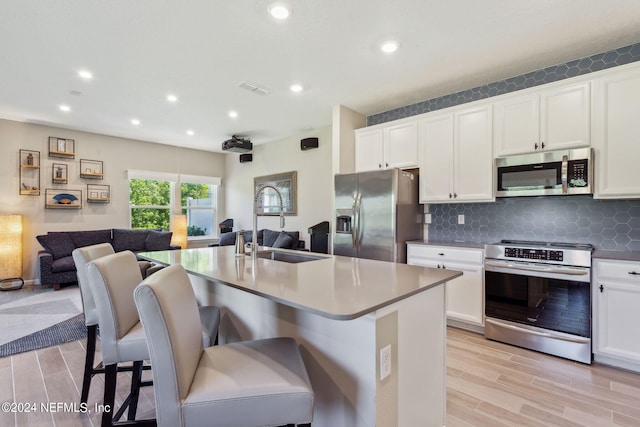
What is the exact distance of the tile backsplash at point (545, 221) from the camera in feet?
9.10

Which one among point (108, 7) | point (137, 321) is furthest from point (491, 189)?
point (108, 7)

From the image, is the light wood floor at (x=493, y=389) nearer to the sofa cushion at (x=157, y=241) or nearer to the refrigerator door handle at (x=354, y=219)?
the refrigerator door handle at (x=354, y=219)

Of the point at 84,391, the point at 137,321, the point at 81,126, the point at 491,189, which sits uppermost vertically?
the point at 81,126

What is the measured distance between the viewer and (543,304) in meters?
2.71

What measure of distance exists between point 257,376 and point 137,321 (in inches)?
37.8

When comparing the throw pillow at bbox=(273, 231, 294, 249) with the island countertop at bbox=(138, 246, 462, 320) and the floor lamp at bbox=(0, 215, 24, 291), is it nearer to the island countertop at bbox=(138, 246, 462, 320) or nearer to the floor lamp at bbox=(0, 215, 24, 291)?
the island countertop at bbox=(138, 246, 462, 320)

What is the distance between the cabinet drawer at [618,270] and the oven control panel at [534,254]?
25 cm

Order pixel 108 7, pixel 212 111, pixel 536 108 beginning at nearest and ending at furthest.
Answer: pixel 108 7 < pixel 536 108 < pixel 212 111

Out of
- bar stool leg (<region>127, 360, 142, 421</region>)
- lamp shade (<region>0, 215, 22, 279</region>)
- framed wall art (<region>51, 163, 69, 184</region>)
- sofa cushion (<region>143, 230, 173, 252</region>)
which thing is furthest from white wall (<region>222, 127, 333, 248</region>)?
bar stool leg (<region>127, 360, 142, 421</region>)

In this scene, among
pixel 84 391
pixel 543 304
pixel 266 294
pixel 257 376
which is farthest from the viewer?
pixel 543 304

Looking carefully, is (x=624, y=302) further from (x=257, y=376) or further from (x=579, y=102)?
(x=257, y=376)

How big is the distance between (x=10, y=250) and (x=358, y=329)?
6.00 m

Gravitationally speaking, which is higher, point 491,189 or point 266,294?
point 491,189

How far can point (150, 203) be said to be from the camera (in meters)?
6.54
